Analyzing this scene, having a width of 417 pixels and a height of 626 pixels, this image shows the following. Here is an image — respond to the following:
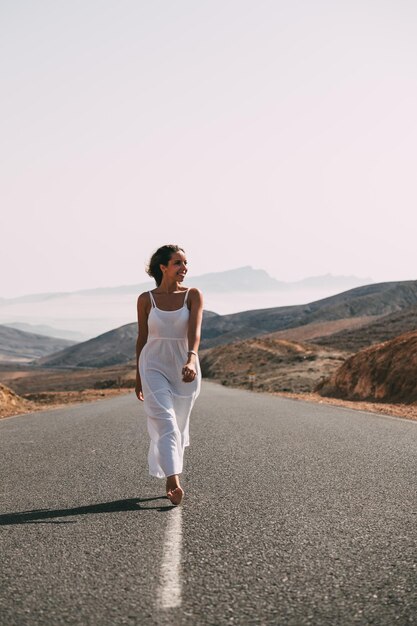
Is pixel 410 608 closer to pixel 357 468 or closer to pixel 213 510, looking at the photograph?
pixel 213 510

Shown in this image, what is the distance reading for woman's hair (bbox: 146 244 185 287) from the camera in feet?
18.6

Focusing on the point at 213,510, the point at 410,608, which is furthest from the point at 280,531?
the point at 410,608

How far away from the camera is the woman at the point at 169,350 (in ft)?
17.8

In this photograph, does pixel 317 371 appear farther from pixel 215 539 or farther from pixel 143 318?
pixel 215 539

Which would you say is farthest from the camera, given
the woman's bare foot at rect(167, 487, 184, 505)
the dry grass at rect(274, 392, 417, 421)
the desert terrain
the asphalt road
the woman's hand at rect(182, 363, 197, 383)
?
the desert terrain

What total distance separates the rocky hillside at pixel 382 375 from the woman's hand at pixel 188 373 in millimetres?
17449

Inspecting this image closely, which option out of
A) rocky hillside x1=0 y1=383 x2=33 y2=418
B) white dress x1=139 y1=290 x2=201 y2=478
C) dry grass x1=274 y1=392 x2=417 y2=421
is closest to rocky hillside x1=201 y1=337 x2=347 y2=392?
dry grass x1=274 y1=392 x2=417 y2=421

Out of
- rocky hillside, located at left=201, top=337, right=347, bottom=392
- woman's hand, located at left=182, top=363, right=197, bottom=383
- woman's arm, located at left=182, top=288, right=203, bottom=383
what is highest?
woman's arm, located at left=182, top=288, right=203, bottom=383

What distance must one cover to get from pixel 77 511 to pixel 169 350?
1.40 meters

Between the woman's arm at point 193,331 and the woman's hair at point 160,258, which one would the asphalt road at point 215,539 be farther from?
the woman's hair at point 160,258

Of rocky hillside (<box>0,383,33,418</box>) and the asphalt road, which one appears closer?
the asphalt road

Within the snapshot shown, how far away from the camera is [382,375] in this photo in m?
25.5

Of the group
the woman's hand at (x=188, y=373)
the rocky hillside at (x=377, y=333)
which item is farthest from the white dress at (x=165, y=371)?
the rocky hillside at (x=377, y=333)

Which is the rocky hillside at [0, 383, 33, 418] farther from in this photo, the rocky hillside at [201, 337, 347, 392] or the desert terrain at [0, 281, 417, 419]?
the rocky hillside at [201, 337, 347, 392]
